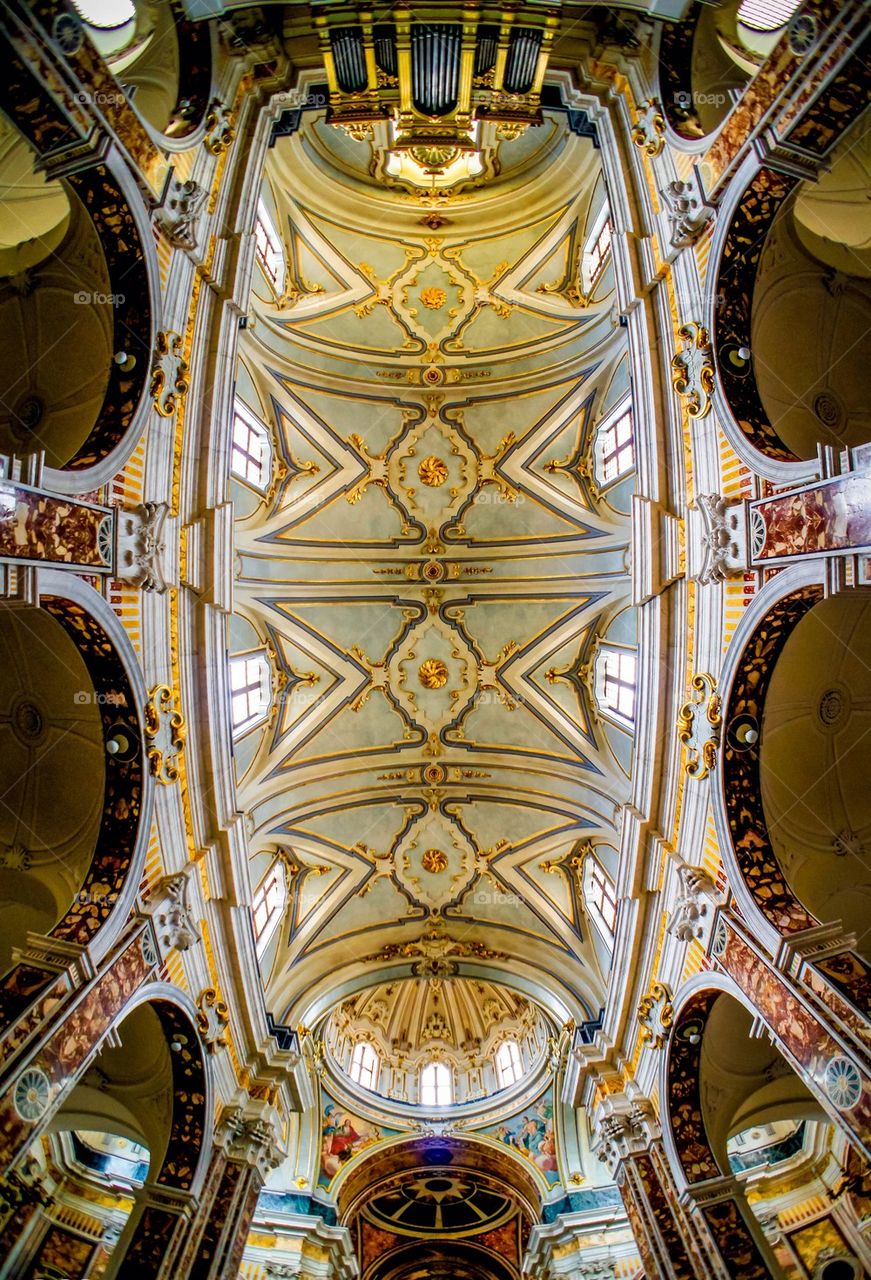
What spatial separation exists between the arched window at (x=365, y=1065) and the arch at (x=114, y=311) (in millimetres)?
17920

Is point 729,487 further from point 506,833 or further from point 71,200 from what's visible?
point 506,833

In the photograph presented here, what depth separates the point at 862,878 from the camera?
36.8 feet

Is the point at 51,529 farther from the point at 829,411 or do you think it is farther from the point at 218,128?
the point at 829,411

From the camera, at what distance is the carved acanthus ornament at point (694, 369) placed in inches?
403

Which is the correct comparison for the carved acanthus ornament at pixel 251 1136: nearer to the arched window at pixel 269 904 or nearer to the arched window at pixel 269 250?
the arched window at pixel 269 904

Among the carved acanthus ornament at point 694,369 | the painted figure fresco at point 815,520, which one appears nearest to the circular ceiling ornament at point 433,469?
the carved acanthus ornament at point 694,369

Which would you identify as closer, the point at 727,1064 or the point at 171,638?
the point at 171,638

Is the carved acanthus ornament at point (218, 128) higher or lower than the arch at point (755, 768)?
higher

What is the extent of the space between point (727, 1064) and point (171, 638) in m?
11.0

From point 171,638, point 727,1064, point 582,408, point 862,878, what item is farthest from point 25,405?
point 727,1064

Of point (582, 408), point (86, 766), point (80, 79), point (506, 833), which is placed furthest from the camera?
point (506, 833)

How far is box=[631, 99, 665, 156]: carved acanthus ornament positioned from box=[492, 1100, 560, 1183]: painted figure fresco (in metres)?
19.8

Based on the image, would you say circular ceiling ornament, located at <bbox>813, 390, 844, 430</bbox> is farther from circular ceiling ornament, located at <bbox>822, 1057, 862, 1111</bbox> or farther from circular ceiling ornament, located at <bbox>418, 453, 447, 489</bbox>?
circular ceiling ornament, located at <bbox>418, 453, 447, 489</bbox>

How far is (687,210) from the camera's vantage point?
32.8 ft
